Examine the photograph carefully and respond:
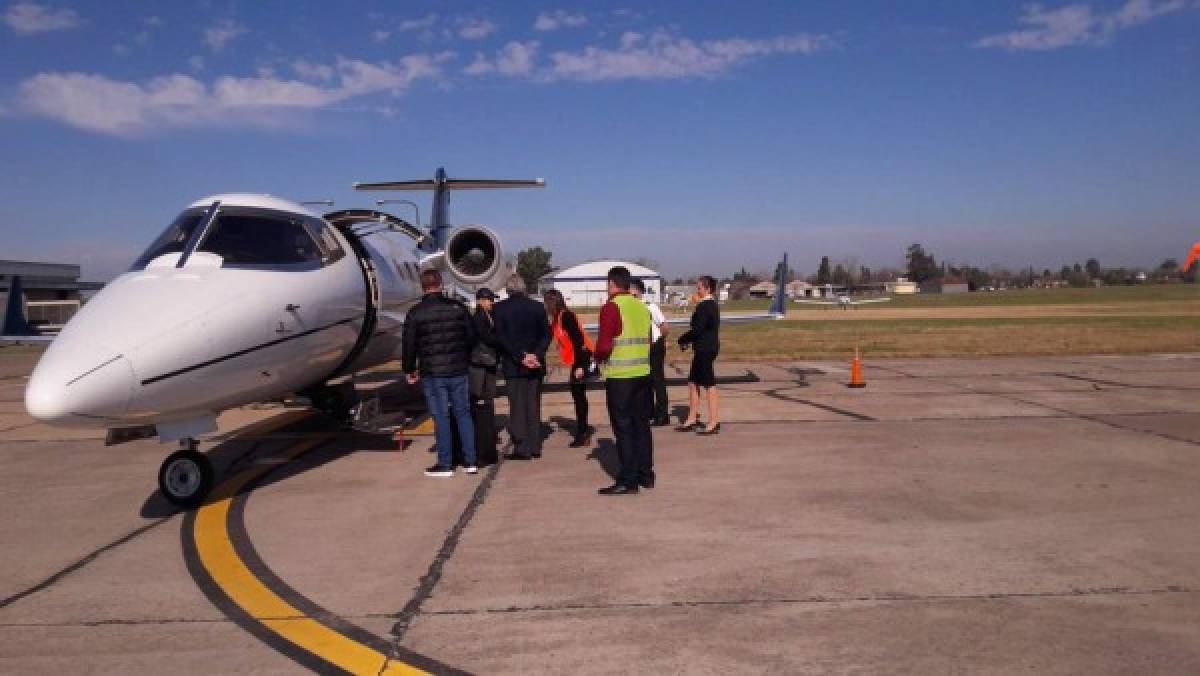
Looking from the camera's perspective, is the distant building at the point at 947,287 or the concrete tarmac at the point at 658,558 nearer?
the concrete tarmac at the point at 658,558

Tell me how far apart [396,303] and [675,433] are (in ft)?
13.1

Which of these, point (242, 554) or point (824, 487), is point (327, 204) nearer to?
point (242, 554)

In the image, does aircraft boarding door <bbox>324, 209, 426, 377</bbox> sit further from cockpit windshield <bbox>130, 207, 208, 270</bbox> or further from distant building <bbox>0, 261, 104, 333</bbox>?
distant building <bbox>0, 261, 104, 333</bbox>

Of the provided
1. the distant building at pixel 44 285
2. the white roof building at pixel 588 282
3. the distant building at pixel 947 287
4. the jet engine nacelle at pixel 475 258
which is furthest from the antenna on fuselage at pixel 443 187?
the distant building at pixel 947 287

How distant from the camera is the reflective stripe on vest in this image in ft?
23.9

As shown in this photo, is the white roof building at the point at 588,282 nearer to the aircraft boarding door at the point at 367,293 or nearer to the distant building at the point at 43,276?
the distant building at the point at 43,276

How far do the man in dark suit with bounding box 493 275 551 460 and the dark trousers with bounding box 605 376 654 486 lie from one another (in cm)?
173

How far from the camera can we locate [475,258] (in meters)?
15.2

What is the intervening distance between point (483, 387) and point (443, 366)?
2.68 ft

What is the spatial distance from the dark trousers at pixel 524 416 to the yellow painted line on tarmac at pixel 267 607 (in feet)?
9.43

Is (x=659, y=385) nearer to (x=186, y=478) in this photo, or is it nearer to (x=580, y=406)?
(x=580, y=406)

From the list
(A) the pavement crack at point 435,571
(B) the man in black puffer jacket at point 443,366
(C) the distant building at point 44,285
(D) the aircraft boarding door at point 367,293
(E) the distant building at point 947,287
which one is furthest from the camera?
(E) the distant building at point 947,287

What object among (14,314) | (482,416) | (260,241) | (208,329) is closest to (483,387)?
(482,416)

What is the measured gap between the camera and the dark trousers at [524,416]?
8914 millimetres
